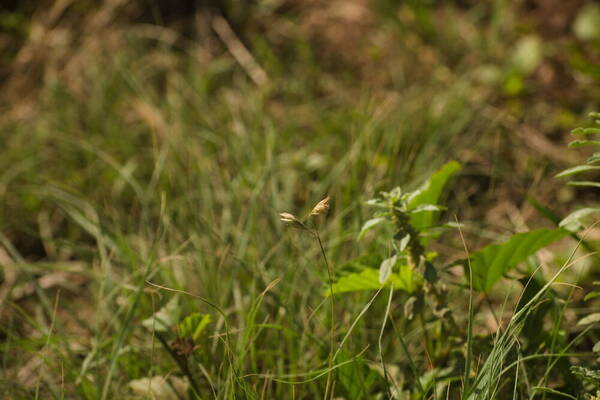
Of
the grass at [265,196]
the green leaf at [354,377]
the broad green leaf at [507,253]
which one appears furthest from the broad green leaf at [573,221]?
the green leaf at [354,377]

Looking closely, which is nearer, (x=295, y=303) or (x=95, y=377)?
(x=95, y=377)

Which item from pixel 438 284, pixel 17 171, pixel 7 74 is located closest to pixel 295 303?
pixel 438 284

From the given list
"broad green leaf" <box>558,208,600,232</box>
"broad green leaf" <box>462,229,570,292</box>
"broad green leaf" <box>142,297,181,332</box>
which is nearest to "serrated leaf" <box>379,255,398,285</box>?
"broad green leaf" <box>462,229,570,292</box>

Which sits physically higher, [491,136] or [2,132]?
[2,132]

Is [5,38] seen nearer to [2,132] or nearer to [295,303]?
[2,132]

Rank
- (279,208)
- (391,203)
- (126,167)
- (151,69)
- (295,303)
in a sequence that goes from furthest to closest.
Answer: (151,69) → (126,167) → (279,208) → (295,303) → (391,203)

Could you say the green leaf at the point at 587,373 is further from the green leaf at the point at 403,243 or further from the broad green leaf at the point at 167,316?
the broad green leaf at the point at 167,316

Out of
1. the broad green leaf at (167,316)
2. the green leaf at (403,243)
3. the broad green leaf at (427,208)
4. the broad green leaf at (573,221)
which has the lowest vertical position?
the broad green leaf at (167,316)

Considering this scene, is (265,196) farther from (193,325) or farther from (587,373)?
(587,373)
